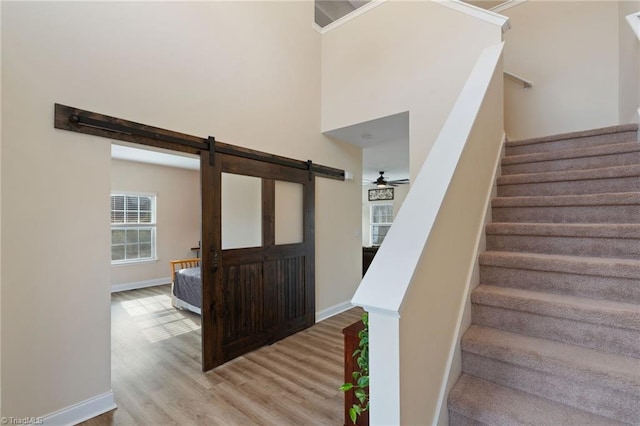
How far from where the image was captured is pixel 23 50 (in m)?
1.75

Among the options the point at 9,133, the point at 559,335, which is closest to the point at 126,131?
the point at 9,133

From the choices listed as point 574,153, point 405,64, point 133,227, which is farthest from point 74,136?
point 133,227

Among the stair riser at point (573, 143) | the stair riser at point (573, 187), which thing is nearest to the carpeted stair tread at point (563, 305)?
the stair riser at point (573, 187)

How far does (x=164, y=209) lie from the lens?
641 cm

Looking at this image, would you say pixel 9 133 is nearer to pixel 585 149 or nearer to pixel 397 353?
Answer: pixel 397 353

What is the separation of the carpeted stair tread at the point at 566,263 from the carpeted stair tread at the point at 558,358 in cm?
40

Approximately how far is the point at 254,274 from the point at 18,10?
101 inches

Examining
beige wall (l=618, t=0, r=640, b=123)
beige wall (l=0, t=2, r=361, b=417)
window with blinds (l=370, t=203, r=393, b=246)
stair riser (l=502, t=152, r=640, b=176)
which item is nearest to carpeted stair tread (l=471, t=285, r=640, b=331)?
stair riser (l=502, t=152, r=640, b=176)

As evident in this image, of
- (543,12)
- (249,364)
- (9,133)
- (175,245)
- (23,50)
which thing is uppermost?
(543,12)

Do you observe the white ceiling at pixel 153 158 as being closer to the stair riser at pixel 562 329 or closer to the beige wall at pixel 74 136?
the beige wall at pixel 74 136

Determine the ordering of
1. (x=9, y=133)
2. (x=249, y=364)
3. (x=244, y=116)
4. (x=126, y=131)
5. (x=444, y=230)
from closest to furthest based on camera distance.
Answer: (x=444, y=230)
(x=9, y=133)
(x=126, y=131)
(x=249, y=364)
(x=244, y=116)

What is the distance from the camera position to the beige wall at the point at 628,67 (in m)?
2.55

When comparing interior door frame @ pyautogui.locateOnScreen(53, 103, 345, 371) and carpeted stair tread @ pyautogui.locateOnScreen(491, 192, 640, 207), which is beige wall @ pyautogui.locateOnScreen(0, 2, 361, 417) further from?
carpeted stair tread @ pyautogui.locateOnScreen(491, 192, 640, 207)

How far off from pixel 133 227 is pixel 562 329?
6.84m
